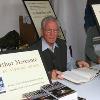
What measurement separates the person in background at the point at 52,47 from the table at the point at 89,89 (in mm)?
376

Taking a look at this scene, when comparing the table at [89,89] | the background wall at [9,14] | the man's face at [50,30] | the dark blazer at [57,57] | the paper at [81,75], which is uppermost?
the background wall at [9,14]

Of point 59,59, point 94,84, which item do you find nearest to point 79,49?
point 59,59

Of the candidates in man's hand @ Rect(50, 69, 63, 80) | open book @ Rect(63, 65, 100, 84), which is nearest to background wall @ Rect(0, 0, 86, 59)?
open book @ Rect(63, 65, 100, 84)

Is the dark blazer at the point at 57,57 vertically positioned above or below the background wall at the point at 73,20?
below

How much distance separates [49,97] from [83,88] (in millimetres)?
462

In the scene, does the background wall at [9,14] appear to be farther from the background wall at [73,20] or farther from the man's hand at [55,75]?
the man's hand at [55,75]

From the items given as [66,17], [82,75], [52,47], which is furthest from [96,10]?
[66,17]

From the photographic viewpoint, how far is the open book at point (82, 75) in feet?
6.24

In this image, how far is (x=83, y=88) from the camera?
1779mm

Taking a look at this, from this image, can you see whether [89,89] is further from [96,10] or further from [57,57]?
[57,57]

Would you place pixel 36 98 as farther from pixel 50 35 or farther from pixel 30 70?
pixel 50 35

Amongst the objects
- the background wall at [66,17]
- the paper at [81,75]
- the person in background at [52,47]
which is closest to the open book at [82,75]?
the paper at [81,75]

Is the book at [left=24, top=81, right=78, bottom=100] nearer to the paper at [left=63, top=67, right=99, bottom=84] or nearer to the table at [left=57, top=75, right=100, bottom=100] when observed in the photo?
the table at [left=57, top=75, right=100, bottom=100]

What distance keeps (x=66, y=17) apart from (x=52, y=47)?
1904 millimetres
